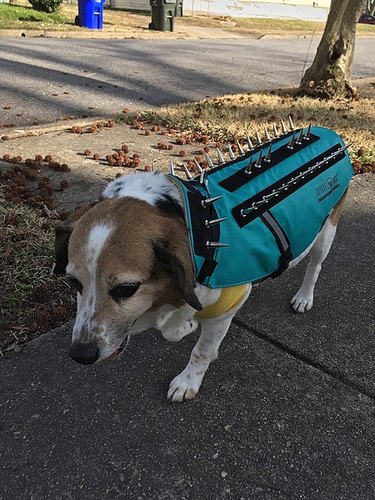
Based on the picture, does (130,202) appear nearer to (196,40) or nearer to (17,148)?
(17,148)

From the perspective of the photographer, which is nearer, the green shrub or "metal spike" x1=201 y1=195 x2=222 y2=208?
"metal spike" x1=201 y1=195 x2=222 y2=208

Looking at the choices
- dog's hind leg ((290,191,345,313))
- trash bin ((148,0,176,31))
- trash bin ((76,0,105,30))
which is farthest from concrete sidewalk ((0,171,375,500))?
trash bin ((148,0,176,31))

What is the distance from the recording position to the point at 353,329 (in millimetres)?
3344

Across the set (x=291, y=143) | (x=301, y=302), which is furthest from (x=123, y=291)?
(x=301, y=302)

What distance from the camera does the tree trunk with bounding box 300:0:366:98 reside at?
28.7 ft

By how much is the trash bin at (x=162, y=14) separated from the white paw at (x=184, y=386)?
22.0 meters

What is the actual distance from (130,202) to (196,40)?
20.3 metres

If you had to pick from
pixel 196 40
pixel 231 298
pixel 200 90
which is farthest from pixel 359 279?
pixel 196 40

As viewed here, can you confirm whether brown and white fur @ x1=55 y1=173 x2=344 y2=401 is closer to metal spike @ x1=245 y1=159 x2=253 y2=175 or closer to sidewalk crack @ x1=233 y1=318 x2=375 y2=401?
metal spike @ x1=245 y1=159 x2=253 y2=175

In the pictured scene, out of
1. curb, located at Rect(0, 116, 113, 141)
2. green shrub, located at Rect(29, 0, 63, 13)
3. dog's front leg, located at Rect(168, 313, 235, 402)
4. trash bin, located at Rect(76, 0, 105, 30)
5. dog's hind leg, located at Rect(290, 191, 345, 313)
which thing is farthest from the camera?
green shrub, located at Rect(29, 0, 63, 13)

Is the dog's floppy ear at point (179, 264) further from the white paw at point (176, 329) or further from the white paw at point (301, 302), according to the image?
the white paw at point (301, 302)

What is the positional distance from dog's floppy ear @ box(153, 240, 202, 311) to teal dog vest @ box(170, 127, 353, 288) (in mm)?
113

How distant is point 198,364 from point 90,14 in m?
19.5

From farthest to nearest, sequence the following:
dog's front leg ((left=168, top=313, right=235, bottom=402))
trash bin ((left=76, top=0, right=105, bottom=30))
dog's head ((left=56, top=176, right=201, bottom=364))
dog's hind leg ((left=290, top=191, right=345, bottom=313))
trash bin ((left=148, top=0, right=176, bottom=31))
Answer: trash bin ((left=148, top=0, right=176, bottom=31)), trash bin ((left=76, top=0, right=105, bottom=30)), dog's hind leg ((left=290, top=191, right=345, bottom=313)), dog's front leg ((left=168, top=313, right=235, bottom=402)), dog's head ((left=56, top=176, right=201, bottom=364))
